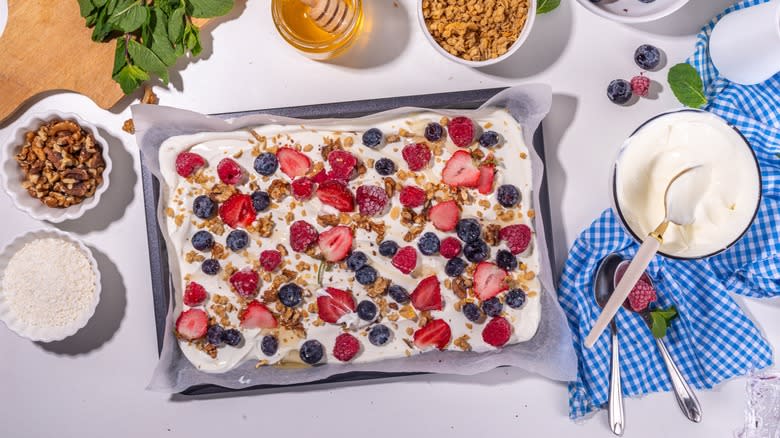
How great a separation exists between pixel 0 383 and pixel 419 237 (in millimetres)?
1027

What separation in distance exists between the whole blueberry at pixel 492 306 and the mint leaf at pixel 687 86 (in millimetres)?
570

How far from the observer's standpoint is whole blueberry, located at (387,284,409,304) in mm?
1330

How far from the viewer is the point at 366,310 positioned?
4.36ft

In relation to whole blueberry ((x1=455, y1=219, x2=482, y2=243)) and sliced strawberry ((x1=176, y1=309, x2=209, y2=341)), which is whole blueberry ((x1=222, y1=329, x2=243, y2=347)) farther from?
whole blueberry ((x1=455, y1=219, x2=482, y2=243))

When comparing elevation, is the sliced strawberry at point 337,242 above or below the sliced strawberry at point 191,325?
above

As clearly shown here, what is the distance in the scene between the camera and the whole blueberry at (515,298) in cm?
133

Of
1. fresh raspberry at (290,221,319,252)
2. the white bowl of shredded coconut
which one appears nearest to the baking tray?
the white bowl of shredded coconut

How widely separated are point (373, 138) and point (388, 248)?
0.23 metres

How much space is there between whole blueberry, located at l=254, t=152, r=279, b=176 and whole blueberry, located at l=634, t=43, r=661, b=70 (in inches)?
31.9

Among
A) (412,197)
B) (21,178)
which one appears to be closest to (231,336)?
(412,197)

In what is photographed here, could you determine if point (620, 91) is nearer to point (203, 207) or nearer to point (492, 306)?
point (492, 306)

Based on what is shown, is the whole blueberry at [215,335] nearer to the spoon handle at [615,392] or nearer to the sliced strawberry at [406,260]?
the sliced strawberry at [406,260]

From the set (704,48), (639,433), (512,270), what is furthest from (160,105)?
(639,433)

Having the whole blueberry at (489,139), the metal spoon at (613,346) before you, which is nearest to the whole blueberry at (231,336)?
the whole blueberry at (489,139)
